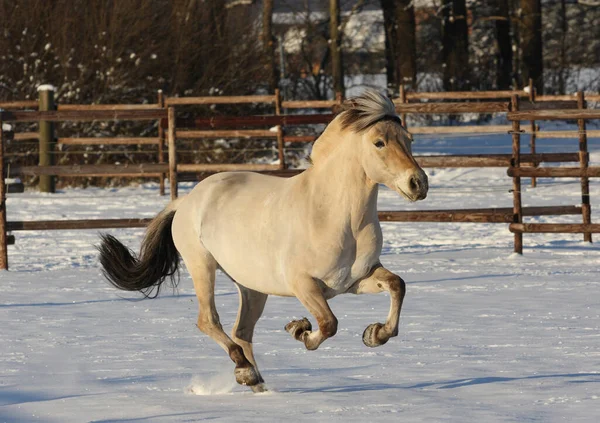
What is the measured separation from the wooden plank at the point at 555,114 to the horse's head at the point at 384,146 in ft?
19.9

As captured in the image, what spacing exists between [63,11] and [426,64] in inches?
569

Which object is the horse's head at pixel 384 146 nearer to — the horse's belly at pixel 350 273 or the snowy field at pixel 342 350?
the horse's belly at pixel 350 273

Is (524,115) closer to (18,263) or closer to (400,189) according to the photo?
(18,263)

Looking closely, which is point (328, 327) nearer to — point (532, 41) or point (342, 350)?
point (342, 350)

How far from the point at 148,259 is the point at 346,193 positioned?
161cm

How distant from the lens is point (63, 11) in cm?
2175

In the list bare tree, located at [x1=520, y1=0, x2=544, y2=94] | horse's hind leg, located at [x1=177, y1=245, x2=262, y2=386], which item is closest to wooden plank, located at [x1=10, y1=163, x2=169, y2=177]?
horse's hind leg, located at [x1=177, y1=245, x2=262, y2=386]

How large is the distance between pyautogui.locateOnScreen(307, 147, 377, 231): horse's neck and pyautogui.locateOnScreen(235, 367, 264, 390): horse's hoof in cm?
84

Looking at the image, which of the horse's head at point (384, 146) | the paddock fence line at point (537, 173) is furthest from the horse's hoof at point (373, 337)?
the paddock fence line at point (537, 173)

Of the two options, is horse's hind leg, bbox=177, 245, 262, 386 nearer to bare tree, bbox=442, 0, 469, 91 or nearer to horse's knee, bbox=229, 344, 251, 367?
horse's knee, bbox=229, 344, 251, 367

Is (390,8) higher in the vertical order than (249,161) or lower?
higher

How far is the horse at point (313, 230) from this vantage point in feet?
16.7

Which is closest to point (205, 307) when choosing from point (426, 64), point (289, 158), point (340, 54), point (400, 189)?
point (400, 189)

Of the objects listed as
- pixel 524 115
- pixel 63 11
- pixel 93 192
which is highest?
pixel 63 11
